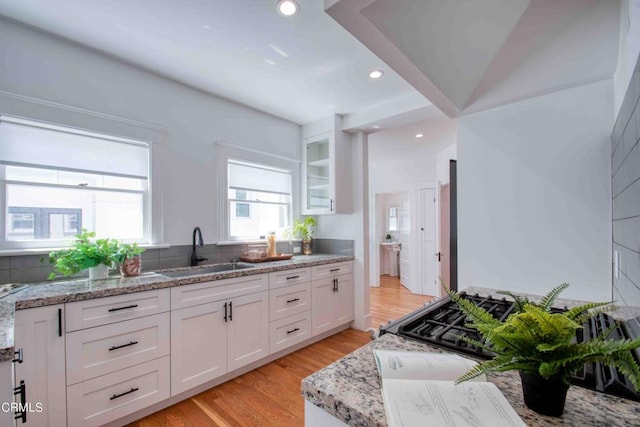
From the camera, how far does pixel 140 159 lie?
243cm

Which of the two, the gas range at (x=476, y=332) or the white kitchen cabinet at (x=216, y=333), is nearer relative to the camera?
the gas range at (x=476, y=332)

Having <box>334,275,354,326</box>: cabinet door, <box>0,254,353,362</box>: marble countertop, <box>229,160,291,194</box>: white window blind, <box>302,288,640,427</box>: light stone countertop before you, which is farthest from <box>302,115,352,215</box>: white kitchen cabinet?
<box>302,288,640,427</box>: light stone countertop

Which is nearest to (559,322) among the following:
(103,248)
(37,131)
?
(103,248)

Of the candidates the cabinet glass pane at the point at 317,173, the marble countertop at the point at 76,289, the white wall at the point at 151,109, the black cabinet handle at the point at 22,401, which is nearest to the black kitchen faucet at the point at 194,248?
the white wall at the point at 151,109

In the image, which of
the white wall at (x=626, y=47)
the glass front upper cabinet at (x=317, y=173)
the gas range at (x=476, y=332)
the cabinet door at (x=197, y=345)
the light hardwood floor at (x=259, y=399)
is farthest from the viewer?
the glass front upper cabinet at (x=317, y=173)

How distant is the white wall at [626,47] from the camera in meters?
1.02

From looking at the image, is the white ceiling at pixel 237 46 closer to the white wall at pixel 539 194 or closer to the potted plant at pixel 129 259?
the white wall at pixel 539 194

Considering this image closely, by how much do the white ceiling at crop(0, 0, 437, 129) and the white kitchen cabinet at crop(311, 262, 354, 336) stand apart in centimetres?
183

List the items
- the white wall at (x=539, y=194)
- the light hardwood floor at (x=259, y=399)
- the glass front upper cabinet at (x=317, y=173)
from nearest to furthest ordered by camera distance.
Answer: the white wall at (x=539, y=194), the light hardwood floor at (x=259, y=399), the glass front upper cabinet at (x=317, y=173)

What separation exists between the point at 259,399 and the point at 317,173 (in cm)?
255

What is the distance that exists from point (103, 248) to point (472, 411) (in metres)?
2.26

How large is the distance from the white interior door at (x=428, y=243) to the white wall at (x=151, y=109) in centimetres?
307

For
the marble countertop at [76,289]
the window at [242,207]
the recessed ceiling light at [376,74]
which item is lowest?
the marble countertop at [76,289]

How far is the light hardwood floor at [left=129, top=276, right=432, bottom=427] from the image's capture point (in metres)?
1.86
